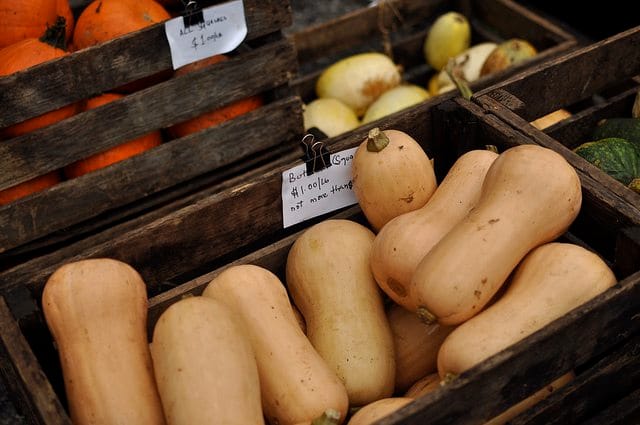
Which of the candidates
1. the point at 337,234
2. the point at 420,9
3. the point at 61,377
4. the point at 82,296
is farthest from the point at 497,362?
the point at 420,9

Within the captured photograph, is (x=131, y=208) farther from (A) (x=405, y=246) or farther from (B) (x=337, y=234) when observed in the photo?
(A) (x=405, y=246)

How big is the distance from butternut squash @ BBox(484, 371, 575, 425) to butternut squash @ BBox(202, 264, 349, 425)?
284mm

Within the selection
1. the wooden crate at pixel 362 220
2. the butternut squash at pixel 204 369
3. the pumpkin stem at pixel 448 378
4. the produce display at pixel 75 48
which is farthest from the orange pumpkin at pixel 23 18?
the pumpkin stem at pixel 448 378

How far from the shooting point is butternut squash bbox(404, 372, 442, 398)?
1.50m

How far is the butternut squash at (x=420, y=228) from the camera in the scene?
153cm

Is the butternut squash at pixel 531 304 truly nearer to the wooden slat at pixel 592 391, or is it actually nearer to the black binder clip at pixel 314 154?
the wooden slat at pixel 592 391

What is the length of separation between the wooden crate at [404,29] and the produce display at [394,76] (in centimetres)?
5

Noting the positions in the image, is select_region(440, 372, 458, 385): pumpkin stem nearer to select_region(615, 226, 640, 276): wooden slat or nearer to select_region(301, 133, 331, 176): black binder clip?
select_region(615, 226, 640, 276): wooden slat

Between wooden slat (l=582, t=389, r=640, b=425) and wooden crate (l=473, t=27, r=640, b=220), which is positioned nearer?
wooden slat (l=582, t=389, r=640, b=425)

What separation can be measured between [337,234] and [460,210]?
0.28m

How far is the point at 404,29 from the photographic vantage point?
3625mm

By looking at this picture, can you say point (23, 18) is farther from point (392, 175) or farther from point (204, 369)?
point (204, 369)

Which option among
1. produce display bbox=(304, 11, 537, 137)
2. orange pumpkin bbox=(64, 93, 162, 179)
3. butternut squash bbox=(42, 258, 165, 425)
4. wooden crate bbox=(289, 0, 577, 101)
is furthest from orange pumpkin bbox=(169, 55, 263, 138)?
butternut squash bbox=(42, 258, 165, 425)

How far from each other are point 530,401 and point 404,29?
2.48m
